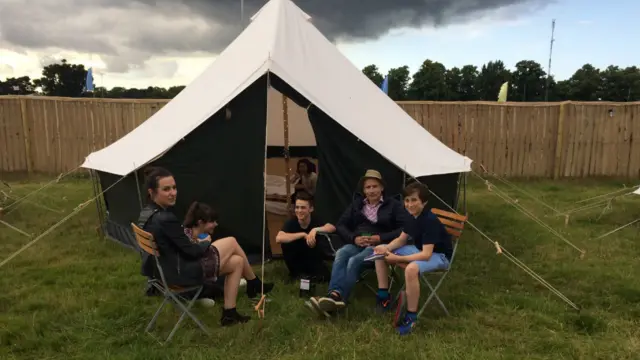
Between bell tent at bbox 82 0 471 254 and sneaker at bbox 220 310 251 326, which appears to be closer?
sneaker at bbox 220 310 251 326

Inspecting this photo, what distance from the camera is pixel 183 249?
260 cm

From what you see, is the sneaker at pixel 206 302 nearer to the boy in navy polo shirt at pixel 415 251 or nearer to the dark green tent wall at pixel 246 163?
the dark green tent wall at pixel 246 163

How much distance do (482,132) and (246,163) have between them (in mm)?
6114

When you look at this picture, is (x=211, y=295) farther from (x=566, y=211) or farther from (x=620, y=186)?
(x=620, y=186)

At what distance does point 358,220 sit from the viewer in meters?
3.44

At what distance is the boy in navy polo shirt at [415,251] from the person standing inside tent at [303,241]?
1.79 ft

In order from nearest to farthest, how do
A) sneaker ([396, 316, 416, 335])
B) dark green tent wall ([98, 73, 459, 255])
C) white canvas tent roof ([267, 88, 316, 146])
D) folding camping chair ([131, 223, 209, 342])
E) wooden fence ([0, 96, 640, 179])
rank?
folding camping chair ([131, 223, 209, 342]) < sneaker ([396, 316, 416, 335]) < dark green tent wall ([98, 73, 459, 255]) < white canvas tent roof ([267, 88, 316, 146]) < wooden fence ([0, 96, 640, 179])

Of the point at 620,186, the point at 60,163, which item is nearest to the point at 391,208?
the point at 620,186

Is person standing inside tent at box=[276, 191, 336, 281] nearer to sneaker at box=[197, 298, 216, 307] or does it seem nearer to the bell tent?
the bell tent

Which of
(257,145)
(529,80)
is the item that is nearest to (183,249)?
(257,145)

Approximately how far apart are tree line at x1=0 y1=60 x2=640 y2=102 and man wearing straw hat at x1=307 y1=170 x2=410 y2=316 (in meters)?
21.6

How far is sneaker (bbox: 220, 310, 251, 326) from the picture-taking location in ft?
9.36

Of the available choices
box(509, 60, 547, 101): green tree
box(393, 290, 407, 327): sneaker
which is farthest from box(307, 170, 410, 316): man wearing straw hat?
box(509, 60, 547, 101): green tree

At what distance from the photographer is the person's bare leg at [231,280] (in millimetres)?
2881
